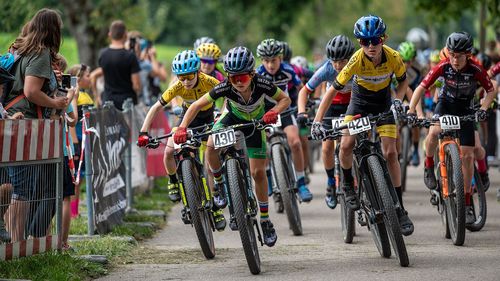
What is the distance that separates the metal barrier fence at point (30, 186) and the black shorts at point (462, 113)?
4214 mm

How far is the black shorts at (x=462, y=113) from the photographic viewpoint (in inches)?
476

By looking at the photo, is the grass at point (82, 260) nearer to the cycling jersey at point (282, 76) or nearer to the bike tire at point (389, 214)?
the cycling jersey at point (282, 76)

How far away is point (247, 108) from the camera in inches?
426

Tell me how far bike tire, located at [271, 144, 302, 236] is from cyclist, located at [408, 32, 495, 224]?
1.48 meters

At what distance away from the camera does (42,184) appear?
9.71 m

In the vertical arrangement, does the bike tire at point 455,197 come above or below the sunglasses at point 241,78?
below

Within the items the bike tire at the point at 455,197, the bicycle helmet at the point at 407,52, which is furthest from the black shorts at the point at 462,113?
the bicycle helmet at the point at 407,52

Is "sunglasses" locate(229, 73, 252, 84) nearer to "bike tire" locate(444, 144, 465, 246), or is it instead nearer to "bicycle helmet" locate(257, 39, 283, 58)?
"bike tire" locate(444, 144, 465, 246)

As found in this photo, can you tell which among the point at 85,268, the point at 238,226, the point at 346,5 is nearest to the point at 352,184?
the point at 238,226

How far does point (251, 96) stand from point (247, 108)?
0.43ft

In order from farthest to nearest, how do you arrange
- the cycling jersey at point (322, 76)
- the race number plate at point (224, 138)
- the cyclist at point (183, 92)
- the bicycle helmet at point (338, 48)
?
the cycling jersey at point (322, 76), the bicycle helmet at point (338, 48), the cyclist at point (183, 92), the race number plate at point (224, 138)

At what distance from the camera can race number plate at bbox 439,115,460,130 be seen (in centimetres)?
1140

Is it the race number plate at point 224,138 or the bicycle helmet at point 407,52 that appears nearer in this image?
the race number plate at point 224,138

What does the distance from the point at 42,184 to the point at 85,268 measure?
2.61 ft
